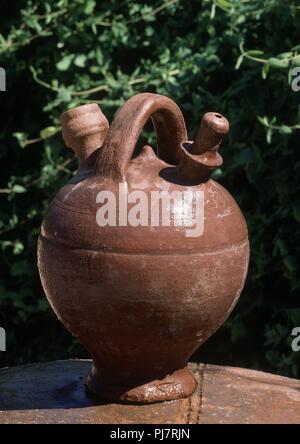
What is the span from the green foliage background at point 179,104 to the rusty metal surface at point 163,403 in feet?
2.51

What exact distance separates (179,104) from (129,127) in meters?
1.48

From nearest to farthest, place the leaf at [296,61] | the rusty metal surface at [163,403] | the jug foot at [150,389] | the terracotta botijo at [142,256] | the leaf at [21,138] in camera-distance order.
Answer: the terracotta botijo at [142,256]
the rusty metal surface at [163,403]
the jug foot at [150,389]
the leaf at [296,61]
the leaf at [21,138]

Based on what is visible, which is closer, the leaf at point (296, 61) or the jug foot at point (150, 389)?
the jug foot at point (150, 389)

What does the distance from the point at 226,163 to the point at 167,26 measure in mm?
933

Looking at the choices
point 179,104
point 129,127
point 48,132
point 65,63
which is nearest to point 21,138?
point 48,132

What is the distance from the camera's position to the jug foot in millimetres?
3115

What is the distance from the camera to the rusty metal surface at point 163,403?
3004mm

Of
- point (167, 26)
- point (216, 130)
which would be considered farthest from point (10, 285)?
point (216, 130)

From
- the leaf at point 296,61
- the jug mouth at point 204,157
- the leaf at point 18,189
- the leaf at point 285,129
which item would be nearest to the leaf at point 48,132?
the leaf at point 18,189

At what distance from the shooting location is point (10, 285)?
497cm

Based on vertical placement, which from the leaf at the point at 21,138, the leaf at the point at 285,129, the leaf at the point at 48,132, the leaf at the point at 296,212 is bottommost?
the leaf at the point at 296,212

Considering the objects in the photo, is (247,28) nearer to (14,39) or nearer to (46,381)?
(14,39)

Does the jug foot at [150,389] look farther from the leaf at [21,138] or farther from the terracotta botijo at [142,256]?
the leaf at [21,138]

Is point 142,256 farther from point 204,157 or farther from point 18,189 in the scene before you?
point 18,189
